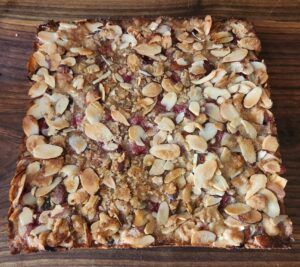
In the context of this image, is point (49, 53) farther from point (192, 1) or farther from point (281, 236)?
point (281, 236)

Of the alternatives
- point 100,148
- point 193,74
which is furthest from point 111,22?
point 100,148

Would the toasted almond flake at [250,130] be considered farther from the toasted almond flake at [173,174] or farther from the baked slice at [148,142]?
the toasted almond flake at [173,174]

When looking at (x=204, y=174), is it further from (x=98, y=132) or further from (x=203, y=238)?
(x=98, y=132)

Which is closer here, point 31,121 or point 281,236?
point 281,236

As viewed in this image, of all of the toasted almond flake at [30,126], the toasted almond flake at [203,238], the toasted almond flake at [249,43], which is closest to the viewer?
the toasted almond flake at [203,238]

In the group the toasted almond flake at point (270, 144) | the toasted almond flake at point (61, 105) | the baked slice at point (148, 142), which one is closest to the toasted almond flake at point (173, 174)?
the baked slice at point (148, 142)

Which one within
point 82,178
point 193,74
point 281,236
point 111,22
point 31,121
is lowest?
point 281,236
